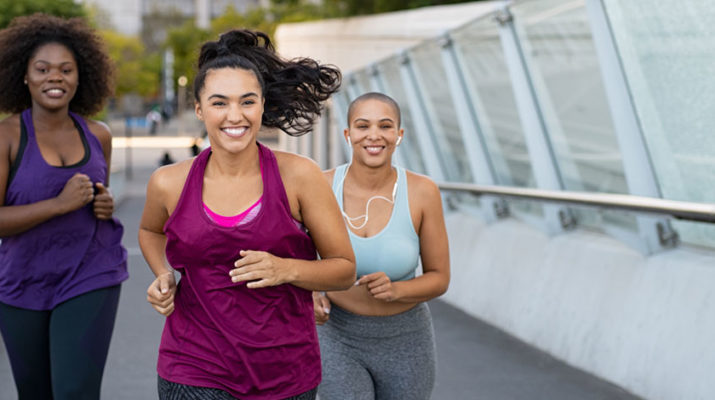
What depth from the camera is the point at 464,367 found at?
7.55 meters

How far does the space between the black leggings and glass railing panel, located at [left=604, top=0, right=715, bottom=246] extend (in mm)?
3796

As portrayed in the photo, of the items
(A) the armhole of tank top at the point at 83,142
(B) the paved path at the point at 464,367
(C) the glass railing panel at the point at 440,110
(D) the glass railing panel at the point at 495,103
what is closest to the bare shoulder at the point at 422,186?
(A) the armhole of tank top at the point at 83,142

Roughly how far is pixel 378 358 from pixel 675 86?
11.8ft

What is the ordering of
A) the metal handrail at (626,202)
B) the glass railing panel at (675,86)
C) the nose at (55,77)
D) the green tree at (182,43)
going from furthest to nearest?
the green tree at (182,43) < the glass railing panel at (675,86) < the metal handrail at (626,202) < the nose at (55,77)

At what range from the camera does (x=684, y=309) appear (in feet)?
20.5

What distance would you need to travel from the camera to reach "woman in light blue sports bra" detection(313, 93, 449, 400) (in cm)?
436

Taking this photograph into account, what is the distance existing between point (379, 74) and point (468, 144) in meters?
6.23

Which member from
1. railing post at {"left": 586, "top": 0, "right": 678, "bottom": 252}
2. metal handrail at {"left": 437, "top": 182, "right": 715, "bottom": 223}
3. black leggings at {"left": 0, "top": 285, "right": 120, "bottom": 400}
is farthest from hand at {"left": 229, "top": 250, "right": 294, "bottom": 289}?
railing post at {"left": 586, "top": 0, "right": 678, "bottom": 252}

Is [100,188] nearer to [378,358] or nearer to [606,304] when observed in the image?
[378,358]

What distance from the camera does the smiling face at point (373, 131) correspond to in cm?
460

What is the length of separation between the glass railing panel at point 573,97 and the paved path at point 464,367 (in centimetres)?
118

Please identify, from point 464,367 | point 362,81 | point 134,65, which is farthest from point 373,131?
point 134,65

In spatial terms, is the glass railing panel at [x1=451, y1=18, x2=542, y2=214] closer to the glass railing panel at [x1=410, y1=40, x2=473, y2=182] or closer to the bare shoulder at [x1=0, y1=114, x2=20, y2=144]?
the glass railing panel at [x1=410, y1=40, x2=473, y2=182]

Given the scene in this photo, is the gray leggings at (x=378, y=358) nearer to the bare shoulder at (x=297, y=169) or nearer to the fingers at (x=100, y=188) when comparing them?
the bare shoulder at (x=297, y=169)
